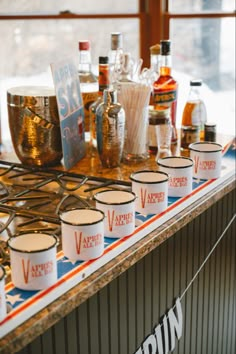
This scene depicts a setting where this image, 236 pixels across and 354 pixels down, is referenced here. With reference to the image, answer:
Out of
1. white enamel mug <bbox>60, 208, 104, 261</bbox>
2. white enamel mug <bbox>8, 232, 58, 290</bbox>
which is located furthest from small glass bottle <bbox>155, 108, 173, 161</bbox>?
white enamel mug <bbox>8, 232, 58, 290</bbox>

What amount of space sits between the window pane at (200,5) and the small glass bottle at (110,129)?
6.59 feet

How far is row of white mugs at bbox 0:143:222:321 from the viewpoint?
1153 millimetres

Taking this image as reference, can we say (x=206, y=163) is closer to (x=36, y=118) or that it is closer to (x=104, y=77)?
(x=104, y=77)

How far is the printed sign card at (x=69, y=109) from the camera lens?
1.88 meters

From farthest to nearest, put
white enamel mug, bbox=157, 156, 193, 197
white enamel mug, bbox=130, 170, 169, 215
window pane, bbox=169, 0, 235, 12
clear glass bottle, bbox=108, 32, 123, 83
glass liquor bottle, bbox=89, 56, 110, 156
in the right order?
window pane, bbox=169, 0, 235, 12
clear glass bottle, bbox=108, 32, 123, 83
glass liquor bottle, bbox=89, 56, 110, 156
white enamel mug, bbox=157, 156, 193, 197
white enamel mug, bbox=130, 170, 169, 215

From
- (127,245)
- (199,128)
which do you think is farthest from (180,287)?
(199,128)

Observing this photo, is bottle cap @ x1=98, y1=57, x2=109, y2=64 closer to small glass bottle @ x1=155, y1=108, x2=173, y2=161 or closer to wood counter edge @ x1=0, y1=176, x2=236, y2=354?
small glass bottle @ x1=155, y1=108, x2=173, y2=161

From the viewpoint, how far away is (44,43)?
4199 millimetres

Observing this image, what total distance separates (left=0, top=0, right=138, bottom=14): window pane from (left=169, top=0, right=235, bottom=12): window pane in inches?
10.2

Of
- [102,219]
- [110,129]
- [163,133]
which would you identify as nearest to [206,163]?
[163,133]

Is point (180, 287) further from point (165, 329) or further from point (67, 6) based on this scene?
point (67, 6)

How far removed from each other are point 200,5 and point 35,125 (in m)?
2.14

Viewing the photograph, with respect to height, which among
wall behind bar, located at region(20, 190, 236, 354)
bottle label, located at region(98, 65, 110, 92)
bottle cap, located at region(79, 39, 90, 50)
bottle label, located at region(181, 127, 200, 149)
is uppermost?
bottle cap, located at region(79, 39, 90, 50)

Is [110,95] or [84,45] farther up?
[84,45]
